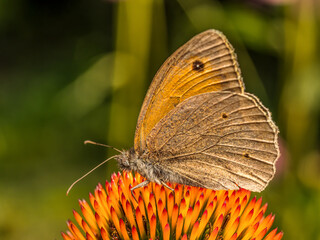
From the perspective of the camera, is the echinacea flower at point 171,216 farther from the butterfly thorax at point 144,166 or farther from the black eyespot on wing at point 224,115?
the black eyespot on wing at point 224,115

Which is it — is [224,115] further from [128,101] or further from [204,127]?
[128,101]

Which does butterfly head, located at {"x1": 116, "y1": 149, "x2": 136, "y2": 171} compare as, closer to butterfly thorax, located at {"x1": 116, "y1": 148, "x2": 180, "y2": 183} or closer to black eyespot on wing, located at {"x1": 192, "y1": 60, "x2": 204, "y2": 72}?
butterfly thorax, located at {"x1": 116, "y1": 148, "x2": 180, "y2": 183}

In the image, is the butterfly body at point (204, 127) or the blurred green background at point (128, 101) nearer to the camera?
the butterfly body at point (204, 127)

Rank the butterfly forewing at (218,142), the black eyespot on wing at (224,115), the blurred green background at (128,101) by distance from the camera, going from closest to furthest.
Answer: the butterfly forewing at (218,142)
the black eyespot on wing at (224,115)
the blurred green background at (128,101)

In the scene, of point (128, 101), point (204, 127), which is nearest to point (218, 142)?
point (204, 127)

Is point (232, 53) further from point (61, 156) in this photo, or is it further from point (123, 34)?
point (61, 156)

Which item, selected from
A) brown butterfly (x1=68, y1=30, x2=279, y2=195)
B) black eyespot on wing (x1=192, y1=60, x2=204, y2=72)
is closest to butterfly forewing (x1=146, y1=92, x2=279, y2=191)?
brown butterfly (x1=68, y1=30, x2=279, y2=195)

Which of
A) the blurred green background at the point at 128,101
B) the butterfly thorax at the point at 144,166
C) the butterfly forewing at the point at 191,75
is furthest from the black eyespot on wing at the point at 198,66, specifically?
the blurred green background at the point at 128,101
